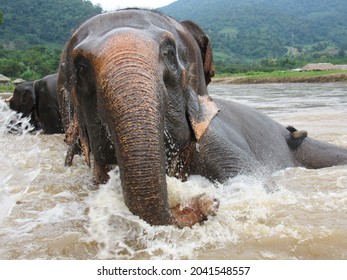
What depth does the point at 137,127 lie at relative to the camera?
8.30 ft

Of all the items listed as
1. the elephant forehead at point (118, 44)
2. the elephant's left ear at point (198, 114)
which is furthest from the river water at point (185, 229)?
the elephant forehead at point (118, 44)

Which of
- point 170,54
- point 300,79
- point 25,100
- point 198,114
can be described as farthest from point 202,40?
point 300,79

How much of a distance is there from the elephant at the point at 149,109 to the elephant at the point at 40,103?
7.58 m

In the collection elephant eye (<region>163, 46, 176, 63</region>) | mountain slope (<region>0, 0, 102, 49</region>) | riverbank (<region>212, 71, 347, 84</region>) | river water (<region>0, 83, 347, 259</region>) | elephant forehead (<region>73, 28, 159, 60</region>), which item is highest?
elephant forehead (<region>73, 28, 159, 60</region>)

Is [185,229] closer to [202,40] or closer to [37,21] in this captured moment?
[202,40]

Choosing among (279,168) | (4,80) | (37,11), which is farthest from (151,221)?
(37,11)

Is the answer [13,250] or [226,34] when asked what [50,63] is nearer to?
[13,250]

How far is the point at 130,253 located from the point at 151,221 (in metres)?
0.35

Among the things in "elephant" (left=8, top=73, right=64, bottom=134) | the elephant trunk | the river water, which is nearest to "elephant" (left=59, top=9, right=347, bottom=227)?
the elephant trunk

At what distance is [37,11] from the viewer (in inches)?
5192

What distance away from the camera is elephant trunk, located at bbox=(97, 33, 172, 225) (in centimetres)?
254

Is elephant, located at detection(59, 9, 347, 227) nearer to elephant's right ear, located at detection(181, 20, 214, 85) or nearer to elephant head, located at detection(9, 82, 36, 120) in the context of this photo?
elephant's right ear, located at detection(181, 20, 214, 85)

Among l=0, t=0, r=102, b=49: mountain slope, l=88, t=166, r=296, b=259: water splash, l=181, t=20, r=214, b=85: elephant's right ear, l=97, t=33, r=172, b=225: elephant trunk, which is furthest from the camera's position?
l=0, t=0, r=102, b=49: mountain slope

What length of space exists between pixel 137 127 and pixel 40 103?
994cm
